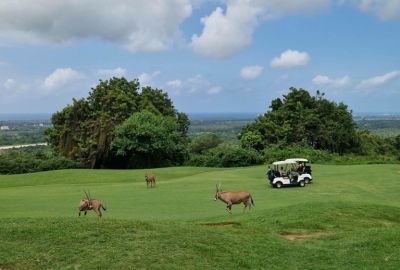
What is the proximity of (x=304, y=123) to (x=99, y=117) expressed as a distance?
27.5 meters

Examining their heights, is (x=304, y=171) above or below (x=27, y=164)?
below

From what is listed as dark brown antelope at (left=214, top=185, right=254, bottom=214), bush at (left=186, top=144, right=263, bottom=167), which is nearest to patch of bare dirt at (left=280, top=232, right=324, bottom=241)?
dark brown antelope at (left=214, top=185, right=254, bottom=214)

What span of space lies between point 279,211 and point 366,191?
461 inches

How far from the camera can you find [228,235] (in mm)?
13172

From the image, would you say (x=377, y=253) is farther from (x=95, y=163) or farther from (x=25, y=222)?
(x=95, y=163)

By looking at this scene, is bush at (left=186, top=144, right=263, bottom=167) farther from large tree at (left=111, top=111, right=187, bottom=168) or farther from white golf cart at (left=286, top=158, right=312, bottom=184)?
white golf cart at (left=286, top=158, right=312, bottom=184)

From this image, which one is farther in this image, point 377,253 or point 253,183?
point 253,183

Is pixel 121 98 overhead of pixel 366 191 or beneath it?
overhead

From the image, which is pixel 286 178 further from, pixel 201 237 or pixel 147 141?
pixel 147 141

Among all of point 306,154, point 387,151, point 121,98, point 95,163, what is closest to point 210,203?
point 306,154

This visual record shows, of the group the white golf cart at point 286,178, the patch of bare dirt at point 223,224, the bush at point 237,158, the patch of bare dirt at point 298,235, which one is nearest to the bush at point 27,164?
the bush at point 237,158

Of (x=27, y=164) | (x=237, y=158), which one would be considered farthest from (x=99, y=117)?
(x=237, y=158)

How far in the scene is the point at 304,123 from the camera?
212 feet

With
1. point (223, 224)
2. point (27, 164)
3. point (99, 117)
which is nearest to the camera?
point (223, 224)
